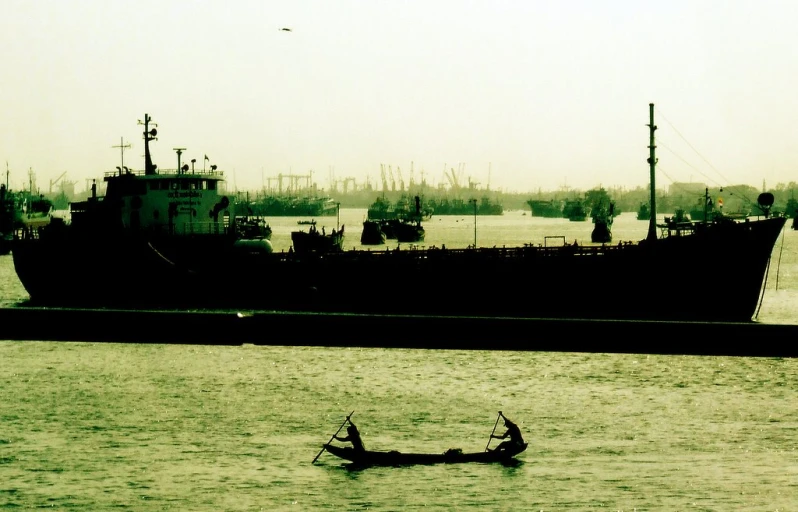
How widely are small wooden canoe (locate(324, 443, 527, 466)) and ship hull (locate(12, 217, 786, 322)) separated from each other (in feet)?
116

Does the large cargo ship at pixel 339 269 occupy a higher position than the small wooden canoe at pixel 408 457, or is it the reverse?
the large cargo ship at pixel 339 269

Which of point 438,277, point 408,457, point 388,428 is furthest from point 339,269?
point 408,457

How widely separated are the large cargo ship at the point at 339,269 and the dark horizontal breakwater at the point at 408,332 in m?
48.3

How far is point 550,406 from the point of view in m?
32.1

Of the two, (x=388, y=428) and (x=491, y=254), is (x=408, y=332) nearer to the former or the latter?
(x=388, y=428)

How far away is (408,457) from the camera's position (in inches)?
878

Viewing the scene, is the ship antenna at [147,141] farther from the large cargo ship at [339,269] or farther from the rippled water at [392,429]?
the rippled water at [392,429]

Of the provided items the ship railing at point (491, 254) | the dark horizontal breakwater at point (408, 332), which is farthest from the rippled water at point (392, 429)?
the ship railing at point (491, 254)

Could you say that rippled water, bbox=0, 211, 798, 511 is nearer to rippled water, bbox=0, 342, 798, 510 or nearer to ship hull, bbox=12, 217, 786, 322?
rippled water, bbox=0, 342, 798, 510

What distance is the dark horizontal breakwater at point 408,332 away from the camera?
9.36 m

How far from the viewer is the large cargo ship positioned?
190ft

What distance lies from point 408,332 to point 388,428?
1847 centimetres

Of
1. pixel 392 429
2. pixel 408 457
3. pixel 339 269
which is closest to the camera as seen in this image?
pixel 408 457

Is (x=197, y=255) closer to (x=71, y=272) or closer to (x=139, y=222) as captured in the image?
(x=139, y=222)
